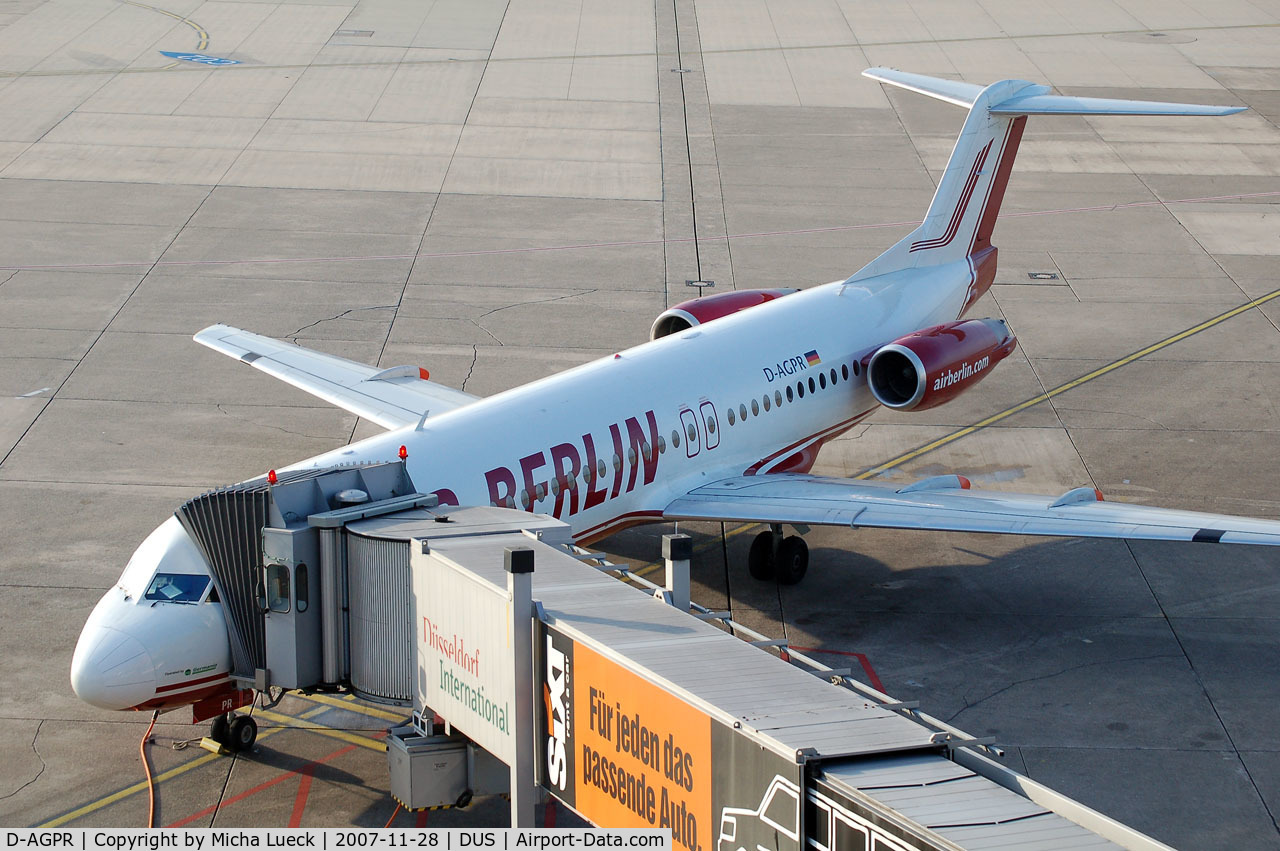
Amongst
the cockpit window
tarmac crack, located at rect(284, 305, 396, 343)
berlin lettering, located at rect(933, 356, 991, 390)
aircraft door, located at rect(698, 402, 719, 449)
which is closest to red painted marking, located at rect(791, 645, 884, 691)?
aircraft door, located at rect(698, 402, 719, 449)

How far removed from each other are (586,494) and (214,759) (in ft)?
19.9

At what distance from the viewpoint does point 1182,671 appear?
20.4 m

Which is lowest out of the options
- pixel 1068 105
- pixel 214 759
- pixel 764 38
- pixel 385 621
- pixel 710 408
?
pixel 214 759

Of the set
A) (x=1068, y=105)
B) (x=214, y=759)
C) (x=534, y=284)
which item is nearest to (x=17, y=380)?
(x=534, y=284)

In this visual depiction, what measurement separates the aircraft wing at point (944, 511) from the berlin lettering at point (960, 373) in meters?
2.02

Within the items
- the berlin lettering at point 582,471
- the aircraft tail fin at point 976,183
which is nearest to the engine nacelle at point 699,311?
the aircraft tail fin at point 976,183

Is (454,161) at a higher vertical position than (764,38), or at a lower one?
lower

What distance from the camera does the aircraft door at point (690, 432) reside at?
73.5ft

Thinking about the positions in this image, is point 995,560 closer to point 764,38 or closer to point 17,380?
point 17,380

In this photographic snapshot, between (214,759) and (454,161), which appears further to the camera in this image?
(454,161)

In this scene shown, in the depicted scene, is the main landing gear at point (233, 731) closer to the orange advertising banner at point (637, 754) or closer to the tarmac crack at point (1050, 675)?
the orange advertising banner at point (637, 754)

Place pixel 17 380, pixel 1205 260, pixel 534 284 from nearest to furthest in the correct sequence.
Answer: pixel 17 380
pixel 534 284
pixel 1205 260

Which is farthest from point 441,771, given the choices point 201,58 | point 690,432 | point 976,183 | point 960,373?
point 201,58

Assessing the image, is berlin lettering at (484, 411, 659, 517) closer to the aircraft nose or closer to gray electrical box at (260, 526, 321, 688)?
gray electrical box at (260, 526, 321, 688)
